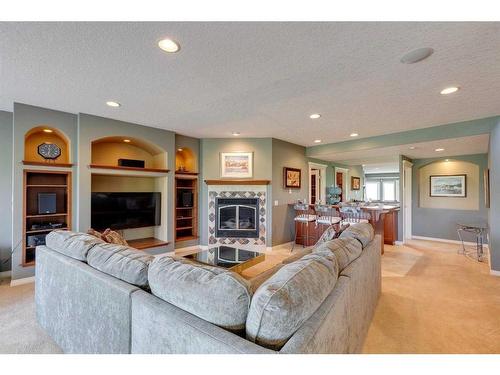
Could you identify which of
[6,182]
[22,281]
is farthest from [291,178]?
[6,182]

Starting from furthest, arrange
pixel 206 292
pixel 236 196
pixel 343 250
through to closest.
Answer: pixel 236 196, pixel 343 250, pixel 206 292

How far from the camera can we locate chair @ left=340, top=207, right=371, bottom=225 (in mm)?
4551

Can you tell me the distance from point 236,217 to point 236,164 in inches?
46.7

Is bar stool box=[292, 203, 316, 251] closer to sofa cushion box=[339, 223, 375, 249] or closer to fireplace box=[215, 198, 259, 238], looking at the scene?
fireplace box=[215, 198, 259, 238]

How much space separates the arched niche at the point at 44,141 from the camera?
138 inches

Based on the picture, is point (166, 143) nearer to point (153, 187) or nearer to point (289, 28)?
point (153, 187)

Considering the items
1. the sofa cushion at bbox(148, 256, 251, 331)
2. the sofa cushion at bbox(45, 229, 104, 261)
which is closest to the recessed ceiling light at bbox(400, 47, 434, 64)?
the sofa cushion at bbox(148, 256, 251, 331)

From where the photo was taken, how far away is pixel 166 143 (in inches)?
179

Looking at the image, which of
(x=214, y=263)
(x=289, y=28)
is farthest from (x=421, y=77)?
(x=214, y=263)

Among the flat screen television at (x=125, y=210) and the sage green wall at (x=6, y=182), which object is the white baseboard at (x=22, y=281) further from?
the flat screen television at (x=125, y=210)

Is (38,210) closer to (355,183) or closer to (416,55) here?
(416,55)

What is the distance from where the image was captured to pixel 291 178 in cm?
555

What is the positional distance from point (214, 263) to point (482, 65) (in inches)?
133

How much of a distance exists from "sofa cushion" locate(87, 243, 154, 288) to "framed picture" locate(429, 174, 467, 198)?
7.07m
